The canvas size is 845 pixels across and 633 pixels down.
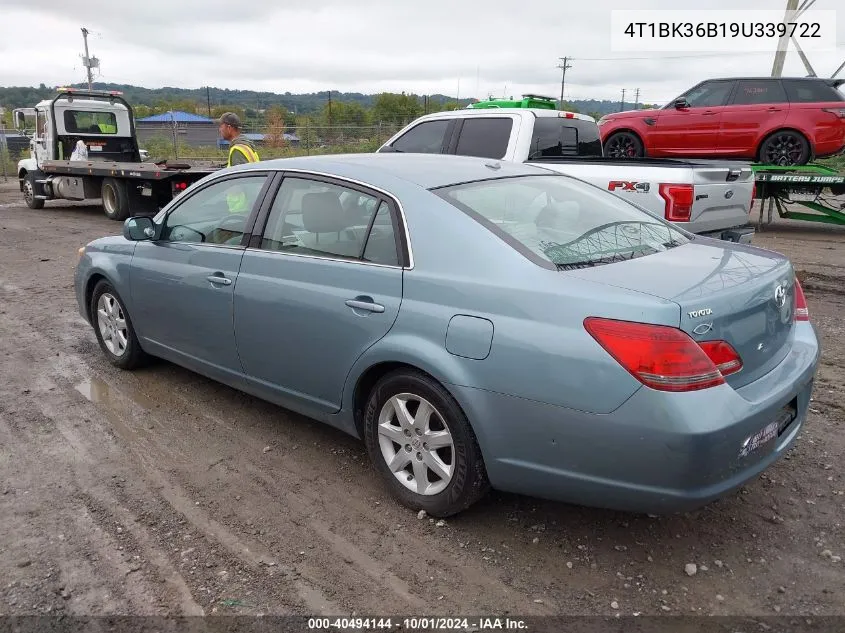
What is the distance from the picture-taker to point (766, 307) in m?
2.90

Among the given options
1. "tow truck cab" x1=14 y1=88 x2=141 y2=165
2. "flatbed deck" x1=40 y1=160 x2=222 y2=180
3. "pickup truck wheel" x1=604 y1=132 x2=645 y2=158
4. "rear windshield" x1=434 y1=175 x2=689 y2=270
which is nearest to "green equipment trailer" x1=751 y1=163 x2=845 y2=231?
"pickup truck wheel" x1=604 y1=132 x2=645 y2=158

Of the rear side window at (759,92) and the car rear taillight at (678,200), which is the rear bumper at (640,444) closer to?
the car rear taillight at (678,200)

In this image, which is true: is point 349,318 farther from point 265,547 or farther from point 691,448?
point 691,448

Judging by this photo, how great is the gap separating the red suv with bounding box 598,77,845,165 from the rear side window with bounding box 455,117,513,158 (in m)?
5.73

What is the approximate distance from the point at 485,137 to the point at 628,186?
176 centimetres

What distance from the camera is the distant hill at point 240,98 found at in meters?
35.1

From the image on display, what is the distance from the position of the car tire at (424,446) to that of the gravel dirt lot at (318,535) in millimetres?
157

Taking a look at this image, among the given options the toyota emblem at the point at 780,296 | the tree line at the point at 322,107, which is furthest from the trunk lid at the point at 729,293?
the tree line at the point at 322,107

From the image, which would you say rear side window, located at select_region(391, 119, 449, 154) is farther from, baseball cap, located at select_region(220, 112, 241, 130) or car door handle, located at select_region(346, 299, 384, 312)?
car door handle, located at select_region(346, 299, 384, 312)

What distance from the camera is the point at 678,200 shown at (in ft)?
21.1

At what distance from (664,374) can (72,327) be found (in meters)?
5.76

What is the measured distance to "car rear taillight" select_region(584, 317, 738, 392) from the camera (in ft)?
8.21

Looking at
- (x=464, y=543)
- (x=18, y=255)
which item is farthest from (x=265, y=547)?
(x=18, y=255)

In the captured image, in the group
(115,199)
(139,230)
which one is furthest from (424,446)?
(115,199)
